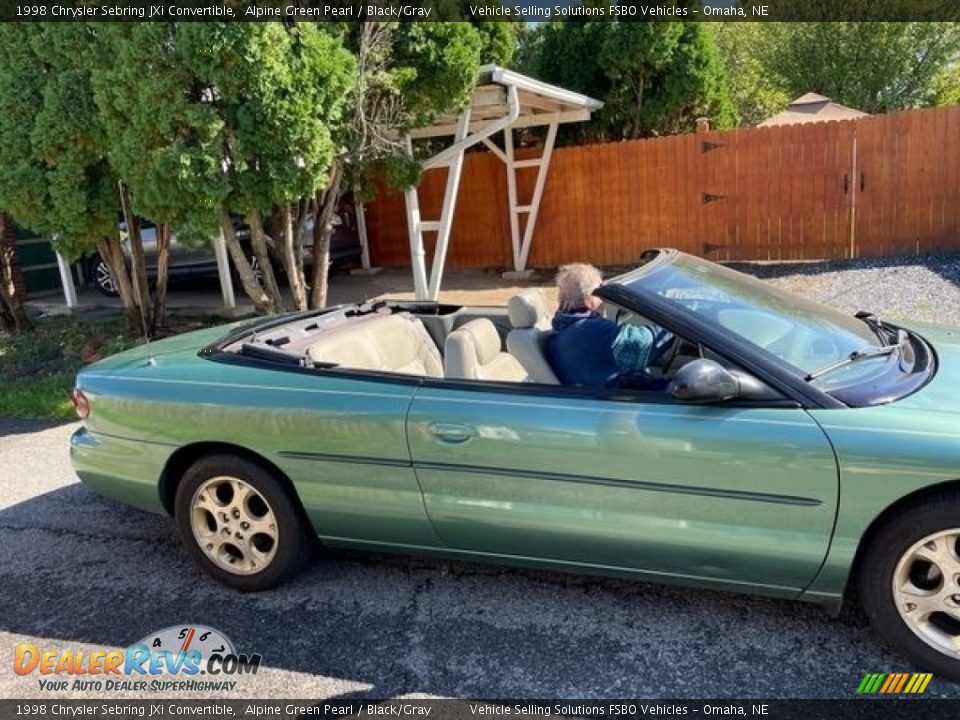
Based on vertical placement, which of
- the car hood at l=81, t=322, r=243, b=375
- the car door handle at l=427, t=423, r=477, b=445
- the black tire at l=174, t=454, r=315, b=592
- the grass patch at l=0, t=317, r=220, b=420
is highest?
the car hood at l=81, t=322, r=243, b=375

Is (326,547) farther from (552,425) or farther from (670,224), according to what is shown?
(670,224)

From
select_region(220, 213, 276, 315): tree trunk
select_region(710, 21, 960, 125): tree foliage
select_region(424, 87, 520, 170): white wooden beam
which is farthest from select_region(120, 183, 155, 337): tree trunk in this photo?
select_region(710, 21, 960, 125): tree foliage

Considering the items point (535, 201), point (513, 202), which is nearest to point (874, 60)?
point (535, 201)

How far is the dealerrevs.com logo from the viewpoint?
9.75 feet

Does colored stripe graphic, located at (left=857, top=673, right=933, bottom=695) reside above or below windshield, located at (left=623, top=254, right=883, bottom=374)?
below

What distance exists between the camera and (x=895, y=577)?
263 centimetres

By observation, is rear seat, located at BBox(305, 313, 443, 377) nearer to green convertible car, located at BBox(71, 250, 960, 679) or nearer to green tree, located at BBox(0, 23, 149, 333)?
green convertible car, located at BBox(71, 250, 960, 679)

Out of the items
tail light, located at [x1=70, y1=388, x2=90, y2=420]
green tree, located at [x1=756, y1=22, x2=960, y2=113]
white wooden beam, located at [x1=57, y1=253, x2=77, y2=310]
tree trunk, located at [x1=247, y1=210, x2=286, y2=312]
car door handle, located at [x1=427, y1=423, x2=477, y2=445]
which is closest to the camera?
car door handle, located at [x1=427, y1=423, x2=477, y2=445]

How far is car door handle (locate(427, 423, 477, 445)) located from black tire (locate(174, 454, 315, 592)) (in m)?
0.81

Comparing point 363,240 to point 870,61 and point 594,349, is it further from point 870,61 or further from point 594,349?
point 870,61

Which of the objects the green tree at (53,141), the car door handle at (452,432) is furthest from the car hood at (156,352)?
the green tree at (53,141)

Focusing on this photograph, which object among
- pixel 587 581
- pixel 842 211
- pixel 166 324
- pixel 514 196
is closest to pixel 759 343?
pixel 587 581

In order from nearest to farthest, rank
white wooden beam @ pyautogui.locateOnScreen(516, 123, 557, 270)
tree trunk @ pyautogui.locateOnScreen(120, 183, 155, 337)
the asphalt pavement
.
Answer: the asphalt pavement → tree trunk @ pyautogui.locateOnScreen(120, 183, 155, 337) → white wooden beam @ pyautogui.locateOnScreen(516, 123, 557, 270)

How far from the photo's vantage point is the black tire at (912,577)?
255cm
